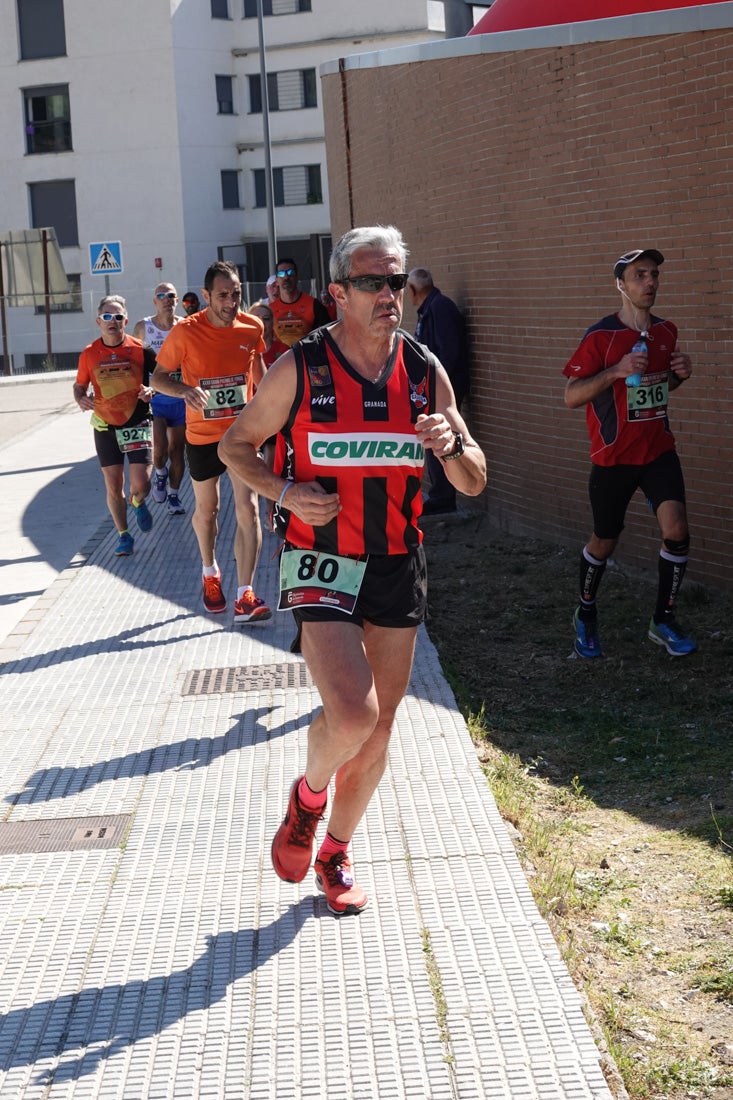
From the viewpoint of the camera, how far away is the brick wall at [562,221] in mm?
8609

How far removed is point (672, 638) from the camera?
25.6 feet

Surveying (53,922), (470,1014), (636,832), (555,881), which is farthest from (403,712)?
(470,1014)

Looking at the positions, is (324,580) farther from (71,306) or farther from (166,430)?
(71,306)

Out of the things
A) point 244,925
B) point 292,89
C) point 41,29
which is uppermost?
point 41,29

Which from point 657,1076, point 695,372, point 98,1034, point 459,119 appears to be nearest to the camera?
point 657,1076

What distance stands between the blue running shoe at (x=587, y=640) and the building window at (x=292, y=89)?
4781 cm

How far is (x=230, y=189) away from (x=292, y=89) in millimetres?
4492

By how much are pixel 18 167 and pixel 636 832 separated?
4996 cm

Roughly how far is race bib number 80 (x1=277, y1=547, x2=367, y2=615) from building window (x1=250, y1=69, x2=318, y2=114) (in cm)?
5110

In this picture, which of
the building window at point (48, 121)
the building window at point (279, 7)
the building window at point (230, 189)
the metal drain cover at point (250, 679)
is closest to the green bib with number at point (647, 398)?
the metal drain cover at point (250, 679)

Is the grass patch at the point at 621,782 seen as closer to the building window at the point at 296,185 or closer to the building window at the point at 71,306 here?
the building window at the point at 71,306

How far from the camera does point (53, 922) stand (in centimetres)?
467

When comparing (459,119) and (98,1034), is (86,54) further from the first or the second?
(98,1034)

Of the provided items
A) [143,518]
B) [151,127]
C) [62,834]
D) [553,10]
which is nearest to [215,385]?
[143,518]
